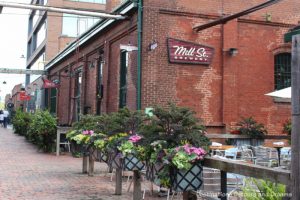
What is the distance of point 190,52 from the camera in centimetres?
1431

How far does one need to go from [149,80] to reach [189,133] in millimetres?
8327

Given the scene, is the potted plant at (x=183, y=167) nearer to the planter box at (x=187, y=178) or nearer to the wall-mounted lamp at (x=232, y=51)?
the planter box at (x=187, y=178)

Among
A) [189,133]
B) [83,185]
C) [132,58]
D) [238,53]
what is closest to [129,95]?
[132,58]

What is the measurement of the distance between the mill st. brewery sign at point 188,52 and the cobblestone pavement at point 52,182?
4.35 meters

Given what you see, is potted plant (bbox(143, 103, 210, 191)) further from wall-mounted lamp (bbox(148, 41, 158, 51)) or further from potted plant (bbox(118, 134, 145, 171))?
wall-mounted lamp (bbox(148, 41, 158, 51))

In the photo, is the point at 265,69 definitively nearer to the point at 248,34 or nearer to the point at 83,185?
the point at 248,34

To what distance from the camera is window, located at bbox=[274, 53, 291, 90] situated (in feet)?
51.8

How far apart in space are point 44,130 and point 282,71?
9.55 meters

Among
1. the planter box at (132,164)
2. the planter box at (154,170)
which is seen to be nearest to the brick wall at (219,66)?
the planter box at (132,164)

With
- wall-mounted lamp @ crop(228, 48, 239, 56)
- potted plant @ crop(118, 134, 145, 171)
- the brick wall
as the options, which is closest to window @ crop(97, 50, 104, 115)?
the brick wall

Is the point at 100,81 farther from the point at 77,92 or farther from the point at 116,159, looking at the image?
the point at 116,159

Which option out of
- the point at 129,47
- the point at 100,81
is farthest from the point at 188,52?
the point at 100,81

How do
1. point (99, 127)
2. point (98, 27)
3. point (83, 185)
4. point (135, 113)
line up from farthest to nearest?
point (98, 27) < point (99, 127) < point (83, 185) < point (135, 113)

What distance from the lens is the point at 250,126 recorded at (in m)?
14.0
